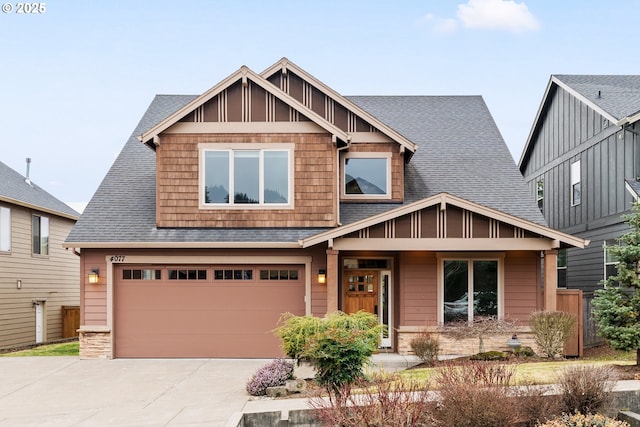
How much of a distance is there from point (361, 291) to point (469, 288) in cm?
263

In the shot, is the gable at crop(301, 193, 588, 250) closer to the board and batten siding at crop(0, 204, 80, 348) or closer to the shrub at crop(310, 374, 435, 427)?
the shrub at crop(310, 374, 435, 427)

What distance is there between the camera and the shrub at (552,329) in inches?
530

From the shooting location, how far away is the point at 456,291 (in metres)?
15.0

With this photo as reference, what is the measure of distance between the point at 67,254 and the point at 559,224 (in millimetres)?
18524

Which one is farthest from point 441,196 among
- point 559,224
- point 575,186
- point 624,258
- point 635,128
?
point 559,224

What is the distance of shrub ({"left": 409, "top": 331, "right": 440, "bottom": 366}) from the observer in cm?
1365

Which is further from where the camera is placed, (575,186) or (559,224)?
(559,224)

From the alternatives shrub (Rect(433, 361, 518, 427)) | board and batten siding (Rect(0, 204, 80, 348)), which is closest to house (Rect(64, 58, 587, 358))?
board and batten siding (Rect(0, 204, 80, 348))

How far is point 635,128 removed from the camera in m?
16.1

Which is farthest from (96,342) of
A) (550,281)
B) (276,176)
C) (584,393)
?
(584,393)

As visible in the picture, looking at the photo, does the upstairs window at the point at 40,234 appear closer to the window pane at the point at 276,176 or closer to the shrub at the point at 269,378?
the window pane at the point at 276,176

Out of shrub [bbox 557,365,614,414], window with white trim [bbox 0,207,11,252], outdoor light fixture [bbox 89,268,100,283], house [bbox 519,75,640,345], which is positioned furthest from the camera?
window with white trim [bbox 0,207,11,252]

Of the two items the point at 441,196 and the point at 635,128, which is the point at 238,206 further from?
the point at 635,128

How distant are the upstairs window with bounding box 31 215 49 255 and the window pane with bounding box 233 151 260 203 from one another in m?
10.2
